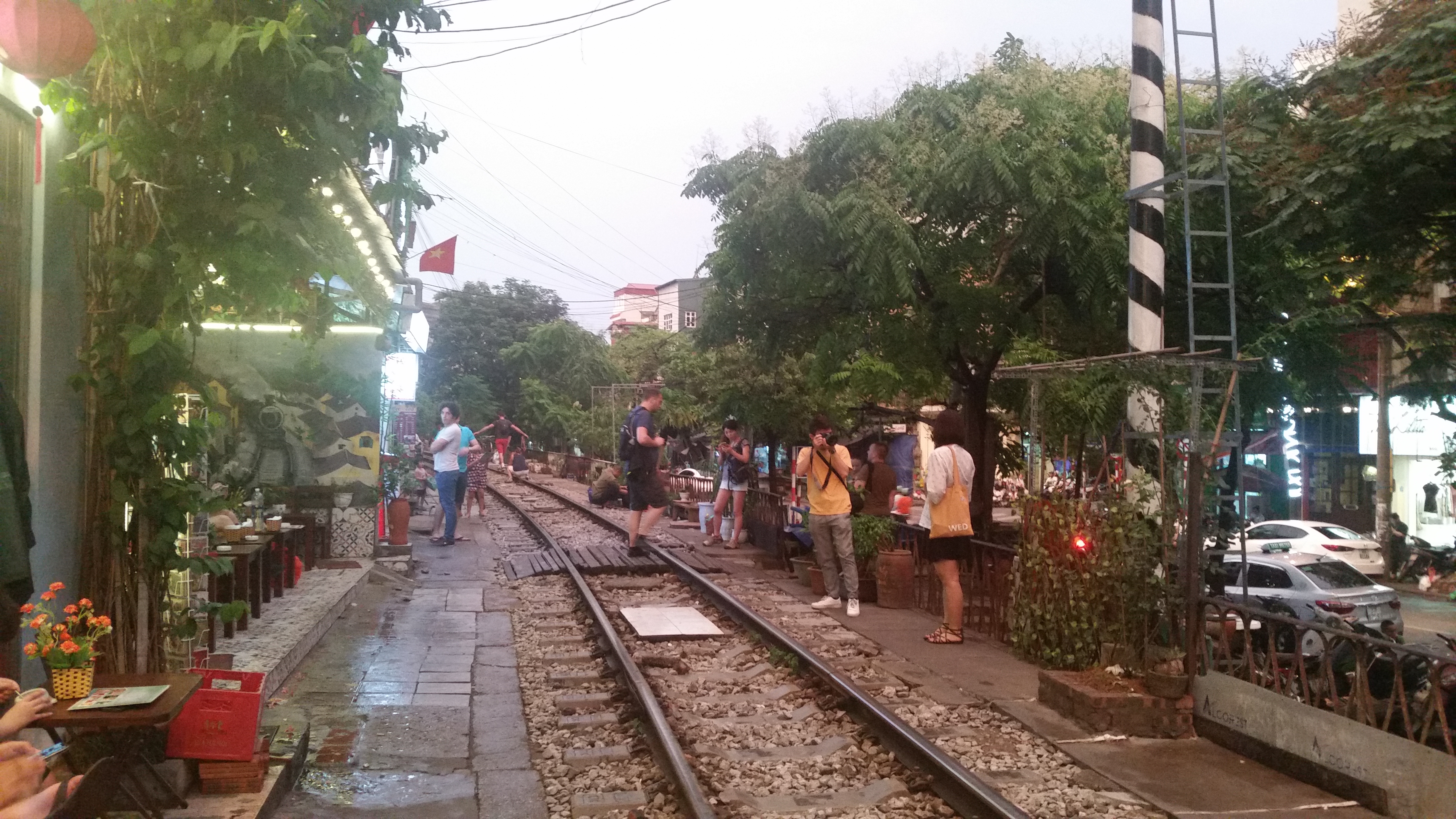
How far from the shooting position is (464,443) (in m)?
16.2

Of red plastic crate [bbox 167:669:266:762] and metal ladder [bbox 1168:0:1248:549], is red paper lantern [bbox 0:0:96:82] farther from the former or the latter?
metal ladder [bbox 1168:0:1248:549]

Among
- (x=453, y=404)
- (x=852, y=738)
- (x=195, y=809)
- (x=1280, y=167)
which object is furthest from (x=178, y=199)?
(x=453, y=404)

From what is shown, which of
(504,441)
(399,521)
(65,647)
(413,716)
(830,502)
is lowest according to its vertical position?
(413,716)

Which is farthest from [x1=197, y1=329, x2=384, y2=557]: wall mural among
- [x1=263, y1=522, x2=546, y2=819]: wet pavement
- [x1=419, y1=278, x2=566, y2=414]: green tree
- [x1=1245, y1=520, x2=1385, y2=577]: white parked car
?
[x1=419, y1=278, x2=566, y2=414]: green tree

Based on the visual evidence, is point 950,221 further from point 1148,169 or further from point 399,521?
point 399,521

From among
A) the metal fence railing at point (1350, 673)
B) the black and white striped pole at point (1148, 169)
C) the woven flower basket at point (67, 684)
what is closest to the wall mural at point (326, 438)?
the woven flower basket at point (67, 684)

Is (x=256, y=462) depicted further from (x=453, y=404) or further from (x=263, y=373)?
(x=453, y=404)

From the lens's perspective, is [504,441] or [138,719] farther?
[504,441]

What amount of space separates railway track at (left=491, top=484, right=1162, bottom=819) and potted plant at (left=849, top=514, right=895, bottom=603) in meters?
0.90

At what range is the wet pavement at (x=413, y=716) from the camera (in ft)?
18.0

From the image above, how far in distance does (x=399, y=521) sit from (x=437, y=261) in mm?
8880

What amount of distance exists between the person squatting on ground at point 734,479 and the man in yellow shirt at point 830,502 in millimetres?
4978

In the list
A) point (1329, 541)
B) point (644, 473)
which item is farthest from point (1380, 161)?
point (1329, 541)

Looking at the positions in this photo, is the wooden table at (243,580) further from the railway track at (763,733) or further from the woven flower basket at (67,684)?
the woven flower basket at (67,684)
